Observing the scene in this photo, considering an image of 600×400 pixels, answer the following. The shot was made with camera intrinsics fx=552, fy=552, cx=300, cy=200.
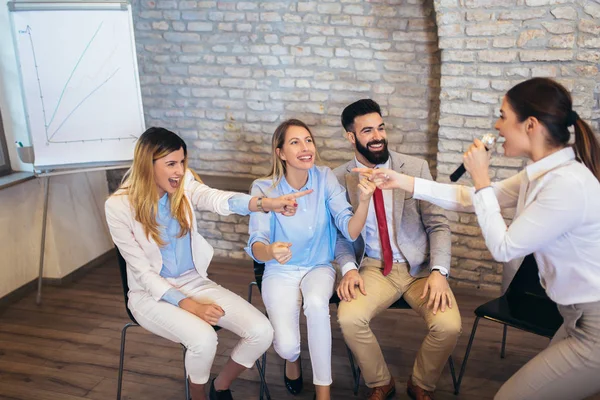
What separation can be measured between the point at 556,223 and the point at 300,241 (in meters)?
1.24

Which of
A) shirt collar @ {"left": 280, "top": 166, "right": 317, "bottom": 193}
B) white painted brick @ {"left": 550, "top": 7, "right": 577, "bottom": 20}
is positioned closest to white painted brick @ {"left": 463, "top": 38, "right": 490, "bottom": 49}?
white painted brick @ {"left": 550, "top": 7, "right": 577, "bottom": 20}

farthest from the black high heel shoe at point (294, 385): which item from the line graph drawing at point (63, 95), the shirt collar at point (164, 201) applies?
the line graph drawing at point (63, 95)

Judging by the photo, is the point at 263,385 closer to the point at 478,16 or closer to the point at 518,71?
the point at 518,71

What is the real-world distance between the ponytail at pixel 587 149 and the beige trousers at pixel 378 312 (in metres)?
0.89

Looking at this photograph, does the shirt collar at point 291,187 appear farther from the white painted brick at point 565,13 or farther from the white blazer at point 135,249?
the white painted brick at point 565,13

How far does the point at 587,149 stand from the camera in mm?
1878

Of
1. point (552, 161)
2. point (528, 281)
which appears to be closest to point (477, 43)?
point (528, 281)

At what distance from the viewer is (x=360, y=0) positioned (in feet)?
12.2

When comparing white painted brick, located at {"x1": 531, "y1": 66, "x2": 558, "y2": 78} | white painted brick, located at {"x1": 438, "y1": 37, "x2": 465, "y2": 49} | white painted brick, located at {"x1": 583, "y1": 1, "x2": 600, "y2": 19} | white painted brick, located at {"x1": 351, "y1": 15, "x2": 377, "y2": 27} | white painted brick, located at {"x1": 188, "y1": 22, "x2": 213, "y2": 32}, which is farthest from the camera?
white painted brick, located at {"x1": 188, "y1": 22, "x2": 213, "y2": 32}

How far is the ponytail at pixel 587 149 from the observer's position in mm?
1877

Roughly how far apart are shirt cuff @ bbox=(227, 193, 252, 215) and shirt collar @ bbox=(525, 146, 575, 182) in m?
1.25

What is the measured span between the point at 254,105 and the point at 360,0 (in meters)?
1.07

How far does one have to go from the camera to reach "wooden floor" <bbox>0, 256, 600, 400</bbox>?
280cm

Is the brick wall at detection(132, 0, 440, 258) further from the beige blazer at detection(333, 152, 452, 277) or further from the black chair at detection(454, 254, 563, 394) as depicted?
the black chair at detection(454, 254, 563, 394)
